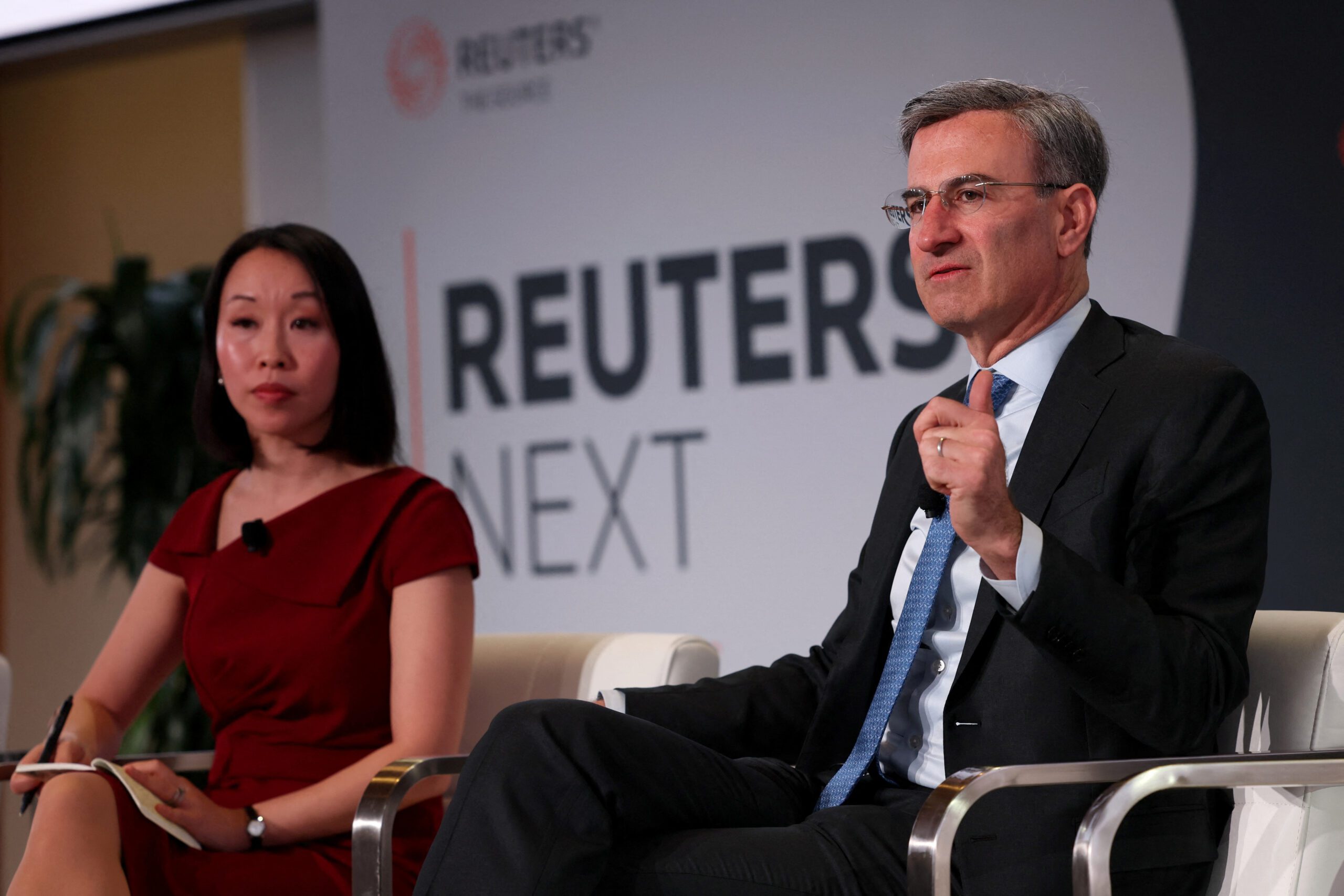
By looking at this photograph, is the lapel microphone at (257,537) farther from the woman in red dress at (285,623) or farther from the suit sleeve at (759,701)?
the suit sleeve at (759,701)

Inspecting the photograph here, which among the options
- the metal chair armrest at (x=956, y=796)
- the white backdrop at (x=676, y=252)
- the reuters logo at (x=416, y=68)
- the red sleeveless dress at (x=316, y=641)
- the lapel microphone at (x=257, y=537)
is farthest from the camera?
the reuters logo at (x=416, y=68)

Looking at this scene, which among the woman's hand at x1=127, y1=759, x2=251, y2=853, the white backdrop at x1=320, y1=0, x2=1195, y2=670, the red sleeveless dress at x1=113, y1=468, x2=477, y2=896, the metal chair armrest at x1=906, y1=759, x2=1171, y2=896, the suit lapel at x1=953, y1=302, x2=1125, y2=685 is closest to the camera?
the metal chair armrest at x1=906, y1=759, x2=1171, y2=896

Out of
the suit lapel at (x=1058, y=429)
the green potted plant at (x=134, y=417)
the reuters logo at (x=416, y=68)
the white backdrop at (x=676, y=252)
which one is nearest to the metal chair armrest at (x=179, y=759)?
the suit lapel at (x=1058, y=429)

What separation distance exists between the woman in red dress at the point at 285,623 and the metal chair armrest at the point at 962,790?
3.11 ft

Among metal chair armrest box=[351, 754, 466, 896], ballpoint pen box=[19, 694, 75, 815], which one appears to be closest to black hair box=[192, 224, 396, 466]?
ballpoint pen box=[19, 694, 75, 815]

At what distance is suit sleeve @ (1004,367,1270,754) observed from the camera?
162cm

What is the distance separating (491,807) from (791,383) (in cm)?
251

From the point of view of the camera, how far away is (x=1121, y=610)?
1.63 meters

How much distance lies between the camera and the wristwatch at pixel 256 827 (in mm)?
2180

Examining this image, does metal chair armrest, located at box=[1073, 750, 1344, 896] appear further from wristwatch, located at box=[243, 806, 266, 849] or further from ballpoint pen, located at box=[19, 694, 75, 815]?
ballpoint pen, located at box=[19, 694, 75, 815]

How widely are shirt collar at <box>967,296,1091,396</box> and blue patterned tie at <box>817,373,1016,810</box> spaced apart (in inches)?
2.8

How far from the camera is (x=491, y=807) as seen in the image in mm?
1676

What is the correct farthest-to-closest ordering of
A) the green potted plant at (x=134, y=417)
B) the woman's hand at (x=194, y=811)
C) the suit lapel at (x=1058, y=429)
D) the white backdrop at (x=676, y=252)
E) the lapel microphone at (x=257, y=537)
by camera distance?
1. the green potted plant at (x=134, y=417)
2. the white backdrop at (x=676, y=252)
3. the lapel microphone at (x=257, y=537)
4. the woman's hand at (x=194, y=811)
5. the suit lapel at (x=1058, y=429)

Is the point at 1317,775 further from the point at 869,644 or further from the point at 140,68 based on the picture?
the point at 140,68
